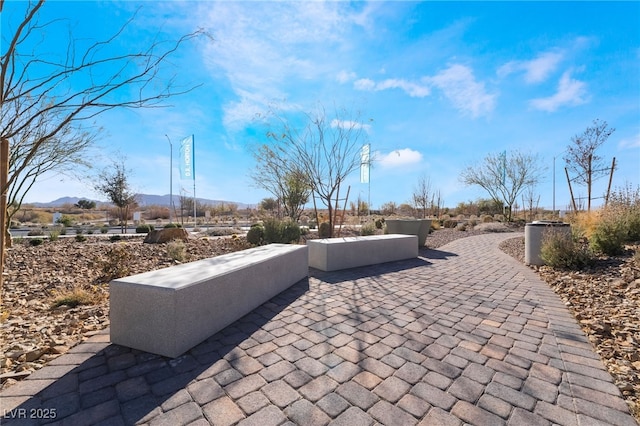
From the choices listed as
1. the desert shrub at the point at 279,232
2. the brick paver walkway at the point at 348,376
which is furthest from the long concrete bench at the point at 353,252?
the desert shrub at the point at 279,232

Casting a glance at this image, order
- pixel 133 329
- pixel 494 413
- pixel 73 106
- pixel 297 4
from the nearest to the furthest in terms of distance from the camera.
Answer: pixel 494 413
pixel 73 106
pixel 133 329
pixel 297 4

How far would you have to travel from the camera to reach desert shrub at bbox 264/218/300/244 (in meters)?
8.36

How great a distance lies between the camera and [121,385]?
1.90 metres

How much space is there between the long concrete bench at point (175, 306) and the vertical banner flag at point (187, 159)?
15.5 m

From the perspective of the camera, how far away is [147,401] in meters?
1.75

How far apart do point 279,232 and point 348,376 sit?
6540mm

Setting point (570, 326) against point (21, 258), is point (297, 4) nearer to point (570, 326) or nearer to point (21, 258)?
point (570, 326)

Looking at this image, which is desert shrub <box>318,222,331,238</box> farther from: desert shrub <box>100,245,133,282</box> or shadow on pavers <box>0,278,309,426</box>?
shadow on pavers <box>0,278,309,426</box>

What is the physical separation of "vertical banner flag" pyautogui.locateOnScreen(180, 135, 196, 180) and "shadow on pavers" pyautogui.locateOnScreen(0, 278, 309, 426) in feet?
52.7

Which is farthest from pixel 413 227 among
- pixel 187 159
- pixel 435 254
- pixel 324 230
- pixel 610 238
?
pixel 187 159

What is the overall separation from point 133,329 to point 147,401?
2.75ft

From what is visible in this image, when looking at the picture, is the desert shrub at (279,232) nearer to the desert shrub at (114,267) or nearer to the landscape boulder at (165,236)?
the landscape boulder at (165,236)

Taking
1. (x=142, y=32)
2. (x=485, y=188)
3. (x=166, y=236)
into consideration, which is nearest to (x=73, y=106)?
(x=142, y=32)

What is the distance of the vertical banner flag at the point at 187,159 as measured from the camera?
16.9 meters
